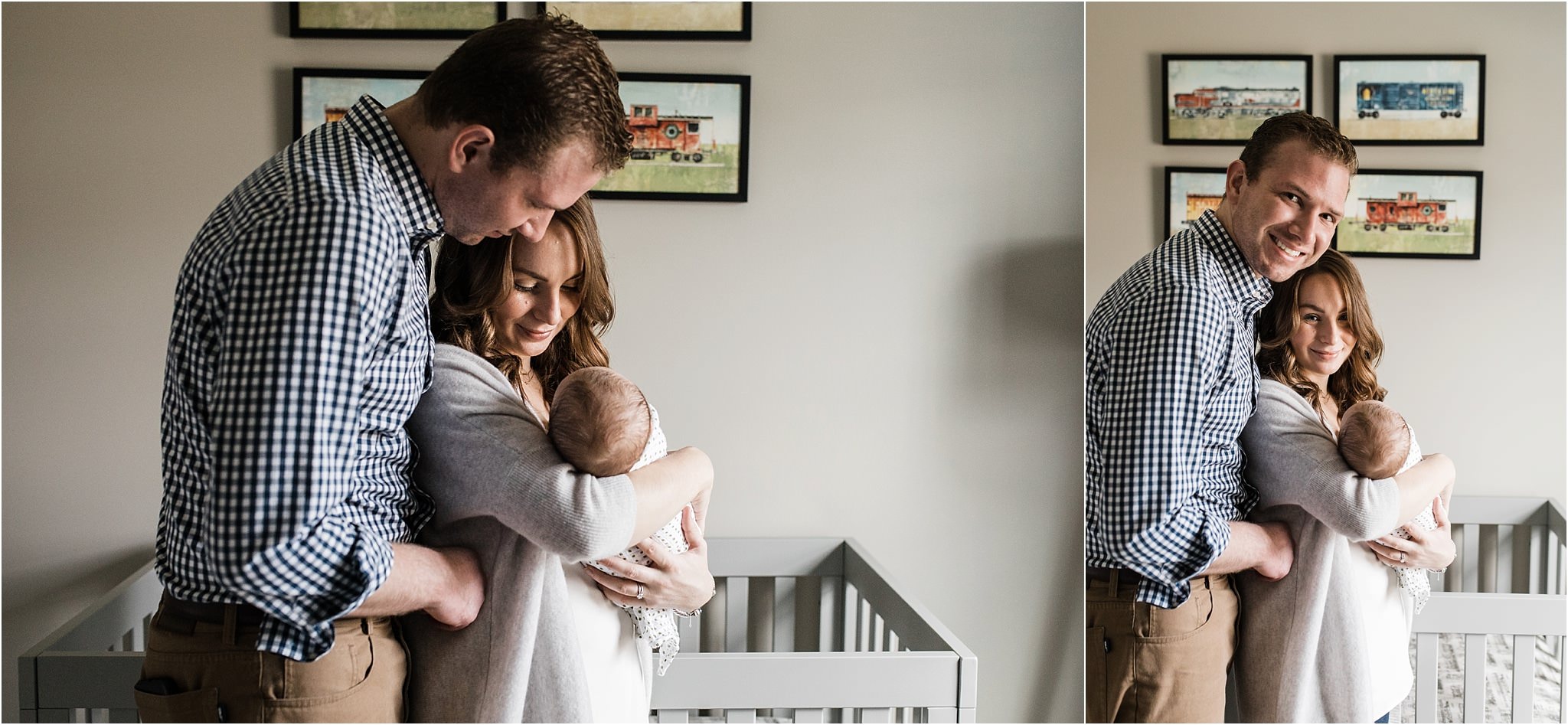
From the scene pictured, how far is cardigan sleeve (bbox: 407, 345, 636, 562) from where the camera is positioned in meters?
0.98

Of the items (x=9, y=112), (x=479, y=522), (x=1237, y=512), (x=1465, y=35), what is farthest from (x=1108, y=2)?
(x=9, y=112)

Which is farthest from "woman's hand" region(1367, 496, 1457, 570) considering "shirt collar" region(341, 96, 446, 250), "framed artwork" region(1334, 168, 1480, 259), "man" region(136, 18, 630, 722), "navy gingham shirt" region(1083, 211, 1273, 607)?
"shirt collar" region(341, 96, 446, 250)

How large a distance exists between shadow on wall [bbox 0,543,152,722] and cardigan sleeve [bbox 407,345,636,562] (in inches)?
38.2

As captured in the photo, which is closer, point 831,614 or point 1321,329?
point 1321,329

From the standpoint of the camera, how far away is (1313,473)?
2.61ft

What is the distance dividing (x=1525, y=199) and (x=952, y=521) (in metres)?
0.98

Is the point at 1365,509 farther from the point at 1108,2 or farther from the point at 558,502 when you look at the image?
the point at 558,502

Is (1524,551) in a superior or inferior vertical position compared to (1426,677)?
superior

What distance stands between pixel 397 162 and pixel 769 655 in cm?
76

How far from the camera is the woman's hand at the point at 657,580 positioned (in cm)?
114

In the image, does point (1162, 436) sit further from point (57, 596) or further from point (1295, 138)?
point (57, 596)

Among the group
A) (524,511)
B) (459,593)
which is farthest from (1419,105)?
(459,593)

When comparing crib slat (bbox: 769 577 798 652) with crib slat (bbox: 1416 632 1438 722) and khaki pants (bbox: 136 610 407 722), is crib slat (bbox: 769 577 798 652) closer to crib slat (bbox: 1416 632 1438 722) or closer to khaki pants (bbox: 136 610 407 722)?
khaki pants (bbox: 136 610 407 722)

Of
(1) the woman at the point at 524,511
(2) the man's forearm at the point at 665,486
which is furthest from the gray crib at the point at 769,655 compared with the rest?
(2) the man's forearm at the point at 665,486
